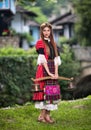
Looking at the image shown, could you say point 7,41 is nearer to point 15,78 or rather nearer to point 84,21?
point 84,21

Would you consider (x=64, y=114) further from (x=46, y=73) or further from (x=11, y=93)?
(x=11, y=93)

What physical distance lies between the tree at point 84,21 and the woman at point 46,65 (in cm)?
3842

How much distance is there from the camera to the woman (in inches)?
432

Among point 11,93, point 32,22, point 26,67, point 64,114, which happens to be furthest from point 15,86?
point 32,22

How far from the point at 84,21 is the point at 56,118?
39154mm

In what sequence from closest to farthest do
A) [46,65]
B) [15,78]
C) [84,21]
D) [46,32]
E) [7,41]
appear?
[46,65], [46,32], [15,78], [7,41], [84,21]

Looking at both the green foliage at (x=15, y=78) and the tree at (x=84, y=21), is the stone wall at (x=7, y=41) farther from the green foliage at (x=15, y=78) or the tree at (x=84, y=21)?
the green foliage at (x=15, y=78)

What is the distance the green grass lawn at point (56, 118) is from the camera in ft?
Answer: 35.2

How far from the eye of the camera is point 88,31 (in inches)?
1983

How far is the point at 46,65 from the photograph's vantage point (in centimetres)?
1094

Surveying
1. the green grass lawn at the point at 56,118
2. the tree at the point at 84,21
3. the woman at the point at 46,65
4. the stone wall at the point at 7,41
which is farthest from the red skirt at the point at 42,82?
the tree at the point at 84,21

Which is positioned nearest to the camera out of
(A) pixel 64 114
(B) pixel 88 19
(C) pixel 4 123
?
(C) pixel 4 123

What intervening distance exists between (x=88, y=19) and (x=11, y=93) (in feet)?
70.2

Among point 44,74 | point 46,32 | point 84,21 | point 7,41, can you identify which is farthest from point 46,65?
point 84,21
